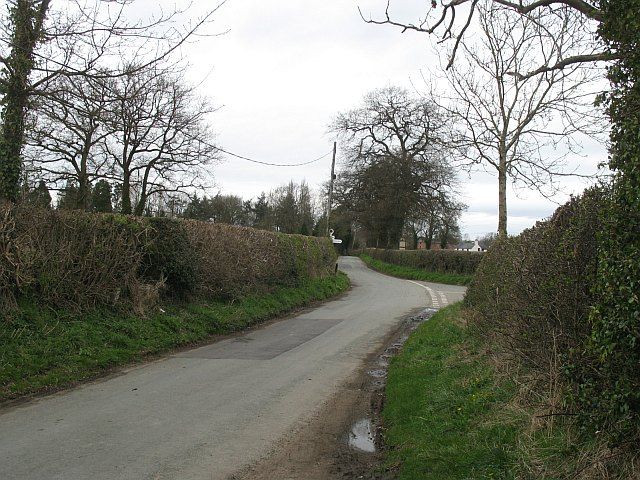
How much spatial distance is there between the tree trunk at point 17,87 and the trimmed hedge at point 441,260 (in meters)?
22.9

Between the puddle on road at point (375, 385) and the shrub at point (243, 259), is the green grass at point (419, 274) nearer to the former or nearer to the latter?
the shrub at point (243, 259)

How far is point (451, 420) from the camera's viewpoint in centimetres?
556

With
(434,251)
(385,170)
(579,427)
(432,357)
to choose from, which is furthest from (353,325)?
(385,170)

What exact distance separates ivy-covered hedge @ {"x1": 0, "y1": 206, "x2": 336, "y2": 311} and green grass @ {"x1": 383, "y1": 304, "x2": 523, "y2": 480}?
6.22 metres

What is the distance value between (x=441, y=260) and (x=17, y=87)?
29.0 metres

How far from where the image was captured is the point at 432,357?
909 centimetres

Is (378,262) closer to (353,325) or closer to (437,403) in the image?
(353,325)

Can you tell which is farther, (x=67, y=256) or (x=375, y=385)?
(x=67, y=256)

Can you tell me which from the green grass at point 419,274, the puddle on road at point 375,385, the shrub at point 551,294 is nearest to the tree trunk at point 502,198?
the puddle on road at point 375,385

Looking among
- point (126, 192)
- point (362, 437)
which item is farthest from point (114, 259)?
point (126, 192)

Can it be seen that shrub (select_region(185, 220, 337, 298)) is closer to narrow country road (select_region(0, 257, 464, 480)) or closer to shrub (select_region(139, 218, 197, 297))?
shrub (select_region(139, 218, 197, 297))

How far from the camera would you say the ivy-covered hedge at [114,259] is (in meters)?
9.11

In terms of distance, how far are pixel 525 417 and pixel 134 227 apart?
9.39 metres

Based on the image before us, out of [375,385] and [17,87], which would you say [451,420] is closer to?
[375,385]
